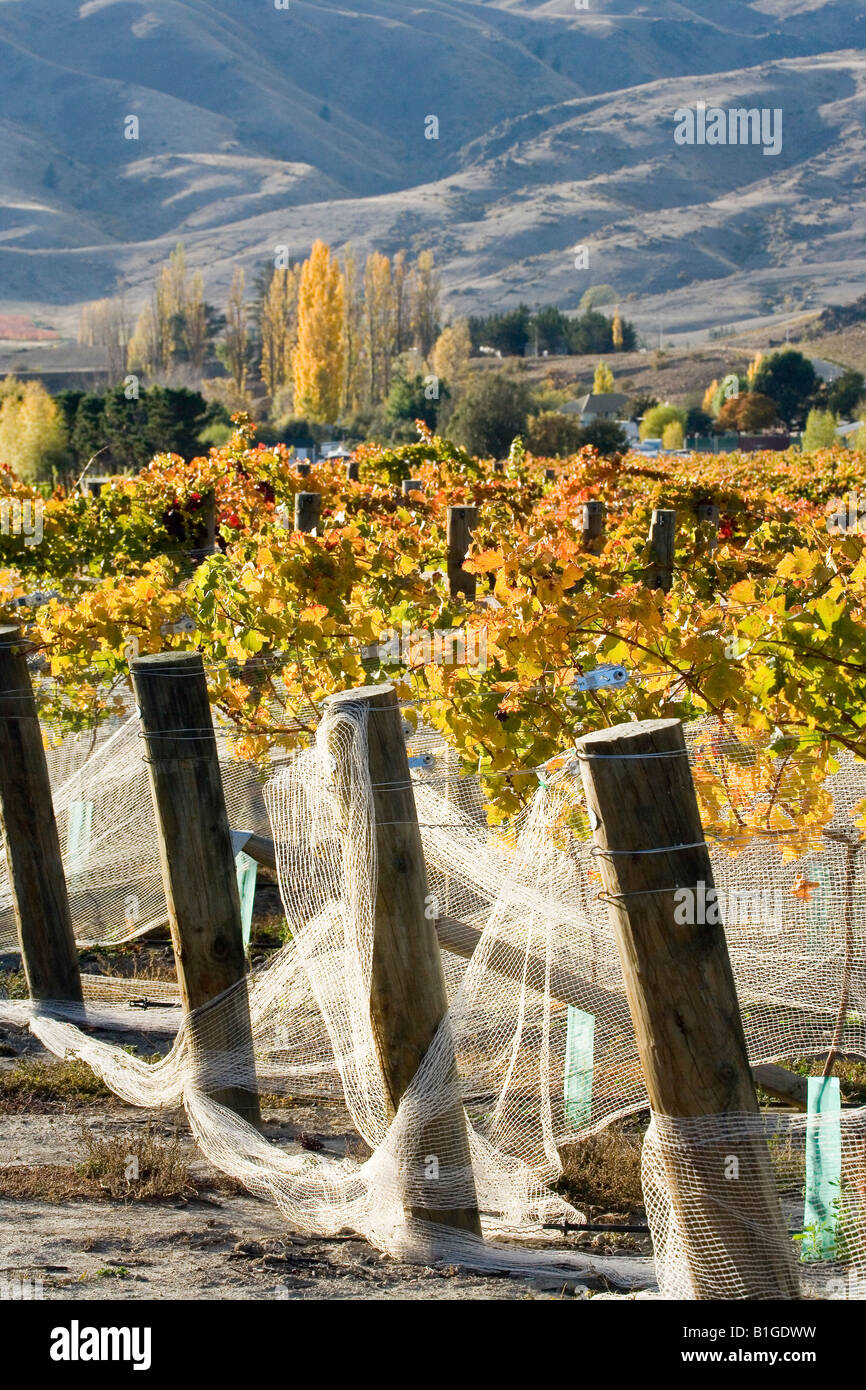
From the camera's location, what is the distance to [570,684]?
4043 millimetres

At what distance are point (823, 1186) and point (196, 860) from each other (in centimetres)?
196

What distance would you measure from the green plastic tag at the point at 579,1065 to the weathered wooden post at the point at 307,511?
6.78 metres

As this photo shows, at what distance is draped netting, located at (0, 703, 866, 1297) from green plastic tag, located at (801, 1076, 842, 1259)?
17 millimetres

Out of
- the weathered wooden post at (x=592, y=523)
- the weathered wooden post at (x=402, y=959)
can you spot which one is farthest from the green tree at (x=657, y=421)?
the weathered wooden post at (x=402, y=959)

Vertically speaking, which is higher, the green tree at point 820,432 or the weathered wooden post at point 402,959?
the green tree at point 820,432

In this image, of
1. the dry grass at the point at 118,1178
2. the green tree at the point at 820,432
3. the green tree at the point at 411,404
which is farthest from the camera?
the green tree at the point at 411,404

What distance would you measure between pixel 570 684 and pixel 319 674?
148 centimetres

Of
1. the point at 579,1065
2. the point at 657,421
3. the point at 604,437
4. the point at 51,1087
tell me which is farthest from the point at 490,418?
the point at 579,1065

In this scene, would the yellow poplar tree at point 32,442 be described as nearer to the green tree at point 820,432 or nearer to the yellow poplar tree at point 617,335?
the green tree at point 820,432

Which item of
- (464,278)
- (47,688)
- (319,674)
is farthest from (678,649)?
(464,278)

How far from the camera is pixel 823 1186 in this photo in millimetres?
3346

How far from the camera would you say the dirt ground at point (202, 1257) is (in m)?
3.38

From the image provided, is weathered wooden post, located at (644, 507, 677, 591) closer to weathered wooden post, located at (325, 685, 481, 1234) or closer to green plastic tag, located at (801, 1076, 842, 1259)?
weathered wooden post, located at (325, 685, 481, 1234)
